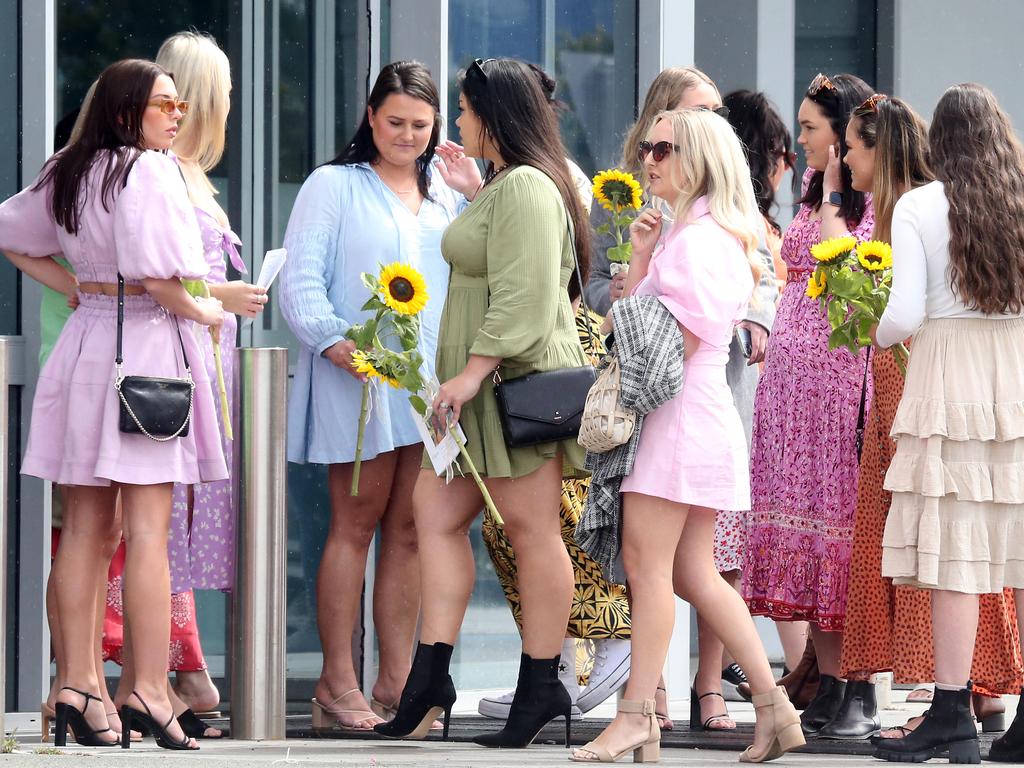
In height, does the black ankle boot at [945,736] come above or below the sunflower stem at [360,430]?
below

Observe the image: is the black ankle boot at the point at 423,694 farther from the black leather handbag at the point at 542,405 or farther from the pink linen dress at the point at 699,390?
the pink linen dress at the point at 699,390

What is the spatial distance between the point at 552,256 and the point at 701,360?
0.53 meters

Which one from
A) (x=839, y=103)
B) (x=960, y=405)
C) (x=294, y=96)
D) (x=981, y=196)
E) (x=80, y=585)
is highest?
(x=294, y=96)

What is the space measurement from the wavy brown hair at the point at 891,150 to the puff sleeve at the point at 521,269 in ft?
3.74

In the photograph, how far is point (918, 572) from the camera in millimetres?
5148

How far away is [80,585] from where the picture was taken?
520 cm

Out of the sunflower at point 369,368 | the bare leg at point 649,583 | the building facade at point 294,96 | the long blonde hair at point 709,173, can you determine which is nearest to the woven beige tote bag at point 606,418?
the bare leg at point 649,583

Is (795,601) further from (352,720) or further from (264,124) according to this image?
(264,124)

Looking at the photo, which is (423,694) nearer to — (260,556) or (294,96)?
(260,556)

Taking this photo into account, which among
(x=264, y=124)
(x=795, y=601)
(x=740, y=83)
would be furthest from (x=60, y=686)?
(x=740, y=83)

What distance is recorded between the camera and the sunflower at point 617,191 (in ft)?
18.2

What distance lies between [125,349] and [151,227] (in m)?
0.36

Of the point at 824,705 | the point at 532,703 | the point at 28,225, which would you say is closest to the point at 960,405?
the point at 824,705

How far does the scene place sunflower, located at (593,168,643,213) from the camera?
556cm
